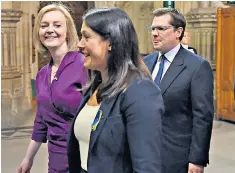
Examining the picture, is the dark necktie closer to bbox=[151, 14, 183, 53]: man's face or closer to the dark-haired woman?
bbox=[151, 14, 183, 53]: man's face

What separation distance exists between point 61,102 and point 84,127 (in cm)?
66

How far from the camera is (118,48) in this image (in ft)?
5.80

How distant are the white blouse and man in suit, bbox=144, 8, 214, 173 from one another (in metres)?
1.10

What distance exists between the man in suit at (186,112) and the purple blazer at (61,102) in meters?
0.66

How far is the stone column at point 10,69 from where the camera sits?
966 centimetres

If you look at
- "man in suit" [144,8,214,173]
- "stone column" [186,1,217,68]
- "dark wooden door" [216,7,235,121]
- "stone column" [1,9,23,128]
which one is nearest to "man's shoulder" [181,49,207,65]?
"man in suit" [144,8,214,173]

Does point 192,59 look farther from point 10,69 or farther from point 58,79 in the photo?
point 10,69

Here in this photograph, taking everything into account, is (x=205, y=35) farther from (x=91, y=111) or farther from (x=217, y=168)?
(x=91, y=111)

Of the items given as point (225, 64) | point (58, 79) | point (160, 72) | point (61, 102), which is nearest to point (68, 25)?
point (58, 79)

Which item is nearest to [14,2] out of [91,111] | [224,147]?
[224,147]

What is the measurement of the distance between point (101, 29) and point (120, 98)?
27cm

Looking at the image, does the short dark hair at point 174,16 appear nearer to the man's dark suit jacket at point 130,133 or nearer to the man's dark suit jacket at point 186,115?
the man's dark suit jacket at point 186,115

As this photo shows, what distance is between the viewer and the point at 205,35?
37.2 feet

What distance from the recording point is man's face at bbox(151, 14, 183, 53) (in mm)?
3150
